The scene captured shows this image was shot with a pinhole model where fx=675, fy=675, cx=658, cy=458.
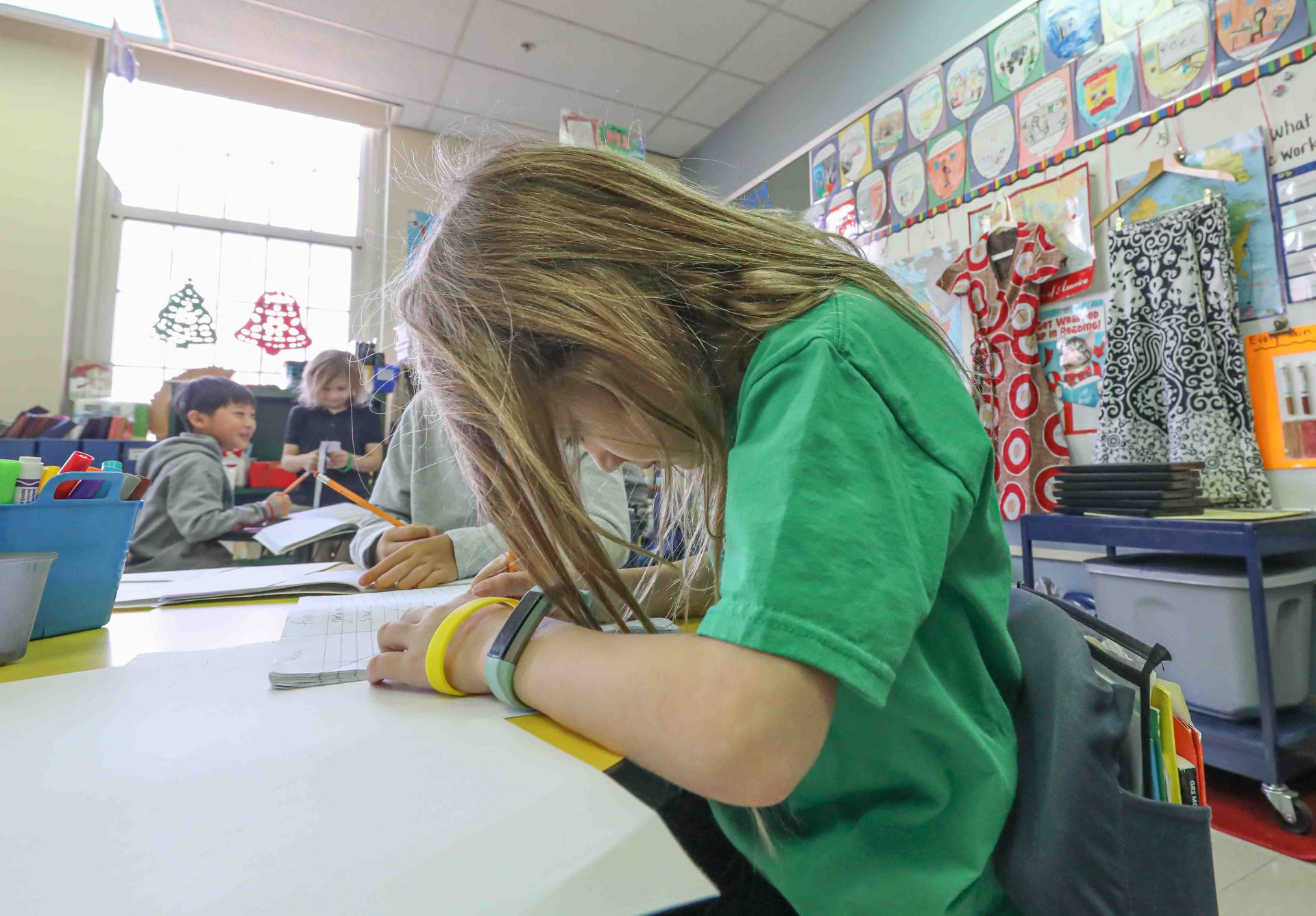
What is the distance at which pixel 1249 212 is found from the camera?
1.39 m

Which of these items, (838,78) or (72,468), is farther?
(838,78)

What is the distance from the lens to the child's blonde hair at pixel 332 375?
86.0 inches

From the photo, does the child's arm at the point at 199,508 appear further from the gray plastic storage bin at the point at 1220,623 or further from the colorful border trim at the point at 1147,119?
the colorful border trim at the point at 1147,119

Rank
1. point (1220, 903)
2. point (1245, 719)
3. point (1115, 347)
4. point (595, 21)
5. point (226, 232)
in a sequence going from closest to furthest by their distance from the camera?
point (1220, 903), point (1245, 719), point (1115, 347), point (595, 21), point (226, 232)

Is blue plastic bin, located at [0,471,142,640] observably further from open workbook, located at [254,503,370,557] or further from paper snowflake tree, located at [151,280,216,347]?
paper snowflake tree, located at [151,280,216,347]

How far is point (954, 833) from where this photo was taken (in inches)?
14.7

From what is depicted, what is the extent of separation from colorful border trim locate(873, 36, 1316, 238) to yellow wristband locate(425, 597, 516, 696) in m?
1.85

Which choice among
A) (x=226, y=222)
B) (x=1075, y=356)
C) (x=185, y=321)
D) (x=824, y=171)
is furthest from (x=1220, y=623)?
(x=226, y=222)

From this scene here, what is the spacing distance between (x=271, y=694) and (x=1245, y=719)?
1539 mm

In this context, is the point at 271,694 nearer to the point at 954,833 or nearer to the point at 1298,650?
the point at 954,833

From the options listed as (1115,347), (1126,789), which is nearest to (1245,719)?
(1115,347)

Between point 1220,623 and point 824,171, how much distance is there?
1.98m

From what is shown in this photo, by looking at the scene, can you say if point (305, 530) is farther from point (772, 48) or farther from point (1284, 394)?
point (772, 48)

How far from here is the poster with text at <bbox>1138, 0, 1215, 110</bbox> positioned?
4.78ft
